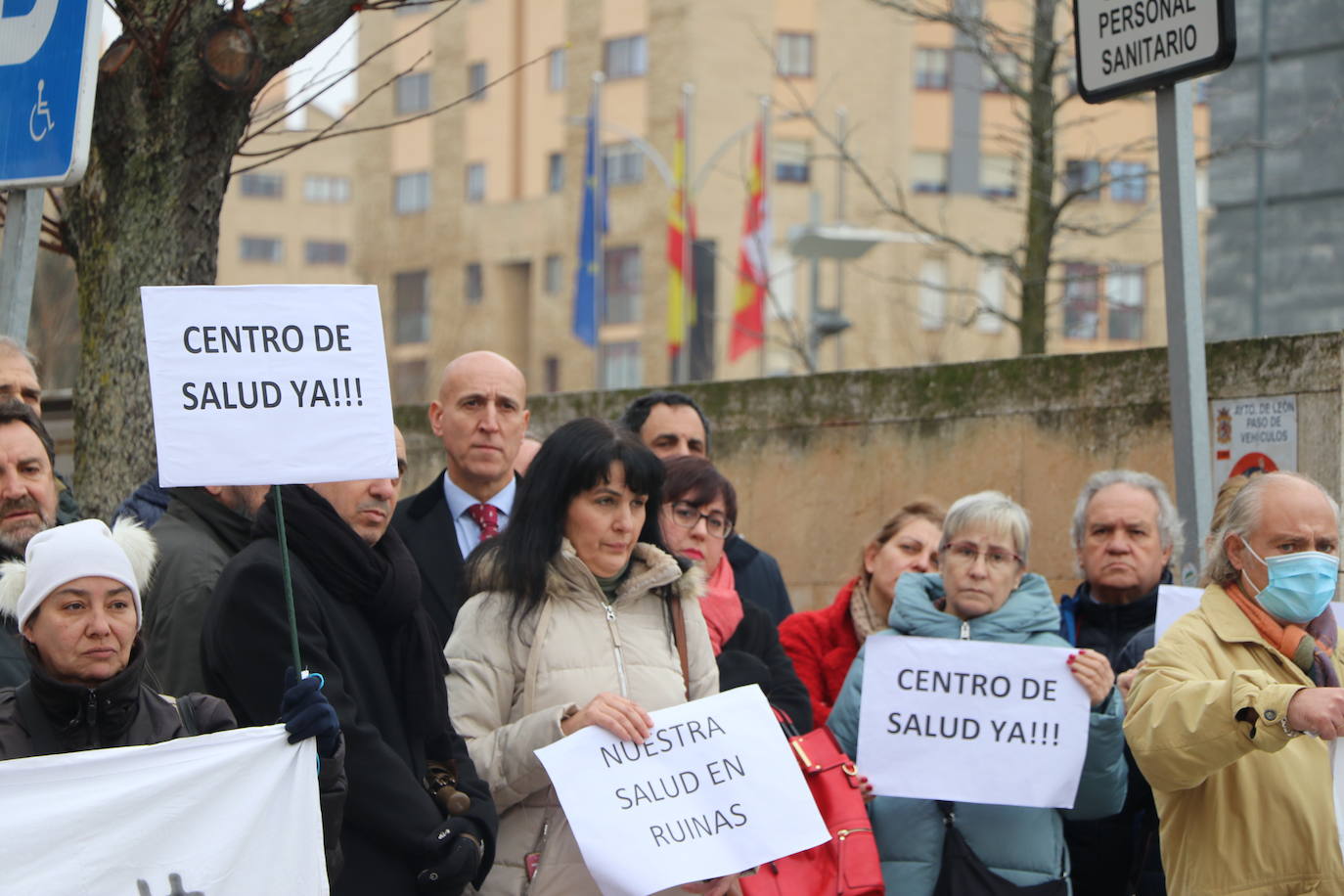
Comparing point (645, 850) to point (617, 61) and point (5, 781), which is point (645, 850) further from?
point (617, 61)

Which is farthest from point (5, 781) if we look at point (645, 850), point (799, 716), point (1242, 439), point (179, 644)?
point (1242, 439)

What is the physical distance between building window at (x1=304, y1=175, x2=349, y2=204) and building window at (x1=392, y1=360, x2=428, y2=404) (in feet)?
87.7

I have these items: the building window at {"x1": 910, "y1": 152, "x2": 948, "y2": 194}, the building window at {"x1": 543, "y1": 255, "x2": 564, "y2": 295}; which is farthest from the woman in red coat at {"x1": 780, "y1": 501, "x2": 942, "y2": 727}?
the building window at {"x1": 543, "y1": 255, "x2": 564, "y2": 295}

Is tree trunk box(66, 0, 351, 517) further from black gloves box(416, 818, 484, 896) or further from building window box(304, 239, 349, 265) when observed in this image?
building window box(304, 239, 349, 265)

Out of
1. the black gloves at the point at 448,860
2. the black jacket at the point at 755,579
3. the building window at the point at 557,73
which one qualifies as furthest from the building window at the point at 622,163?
the black gloves at the point at 448,860

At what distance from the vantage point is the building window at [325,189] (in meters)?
83.0

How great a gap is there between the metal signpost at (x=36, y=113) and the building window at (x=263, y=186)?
78701 mm

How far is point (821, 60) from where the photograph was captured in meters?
50.2

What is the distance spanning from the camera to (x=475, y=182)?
55.2 metres

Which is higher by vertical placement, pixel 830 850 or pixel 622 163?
pixel 622 163

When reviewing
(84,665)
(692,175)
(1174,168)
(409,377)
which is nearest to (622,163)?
(692,175)

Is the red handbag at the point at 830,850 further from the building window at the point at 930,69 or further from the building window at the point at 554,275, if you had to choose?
the building window at the point at 554,275

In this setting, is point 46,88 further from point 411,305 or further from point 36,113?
point 411,305

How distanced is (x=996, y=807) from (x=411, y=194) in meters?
52.8
